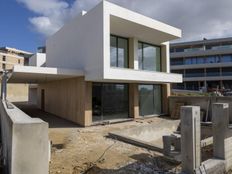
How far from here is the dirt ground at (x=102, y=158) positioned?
6293 mm

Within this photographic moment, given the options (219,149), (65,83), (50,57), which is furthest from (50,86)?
(219,149)

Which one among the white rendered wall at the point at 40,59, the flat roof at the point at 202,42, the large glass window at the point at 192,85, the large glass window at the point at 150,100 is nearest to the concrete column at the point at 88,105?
the large glass window at the point at 150,100

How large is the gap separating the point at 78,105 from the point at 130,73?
3.84 metres

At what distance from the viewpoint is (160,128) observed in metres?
13.7

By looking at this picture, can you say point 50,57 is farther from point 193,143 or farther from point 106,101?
point 193,143

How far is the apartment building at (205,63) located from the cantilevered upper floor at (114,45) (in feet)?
106

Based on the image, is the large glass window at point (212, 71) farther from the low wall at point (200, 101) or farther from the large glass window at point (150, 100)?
the large glass window at point (150, 100)

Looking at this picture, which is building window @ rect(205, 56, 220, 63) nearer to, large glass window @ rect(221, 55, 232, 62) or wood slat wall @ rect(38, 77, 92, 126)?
large glass window @ rect(221, 55, 232, 62)

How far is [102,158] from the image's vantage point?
7.19 m

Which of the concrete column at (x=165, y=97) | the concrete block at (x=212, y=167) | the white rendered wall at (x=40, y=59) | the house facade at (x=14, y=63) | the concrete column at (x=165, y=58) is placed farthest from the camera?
the house facade at (x=14, y=63)

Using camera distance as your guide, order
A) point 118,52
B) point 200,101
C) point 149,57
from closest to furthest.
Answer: point 118,52 → point 200,101 → point 149,57

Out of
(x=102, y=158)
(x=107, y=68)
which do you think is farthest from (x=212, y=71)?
(x=102, y=158)

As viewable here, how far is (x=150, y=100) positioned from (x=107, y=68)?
6.90 meters

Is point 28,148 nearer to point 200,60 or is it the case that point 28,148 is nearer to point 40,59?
point 40,59
